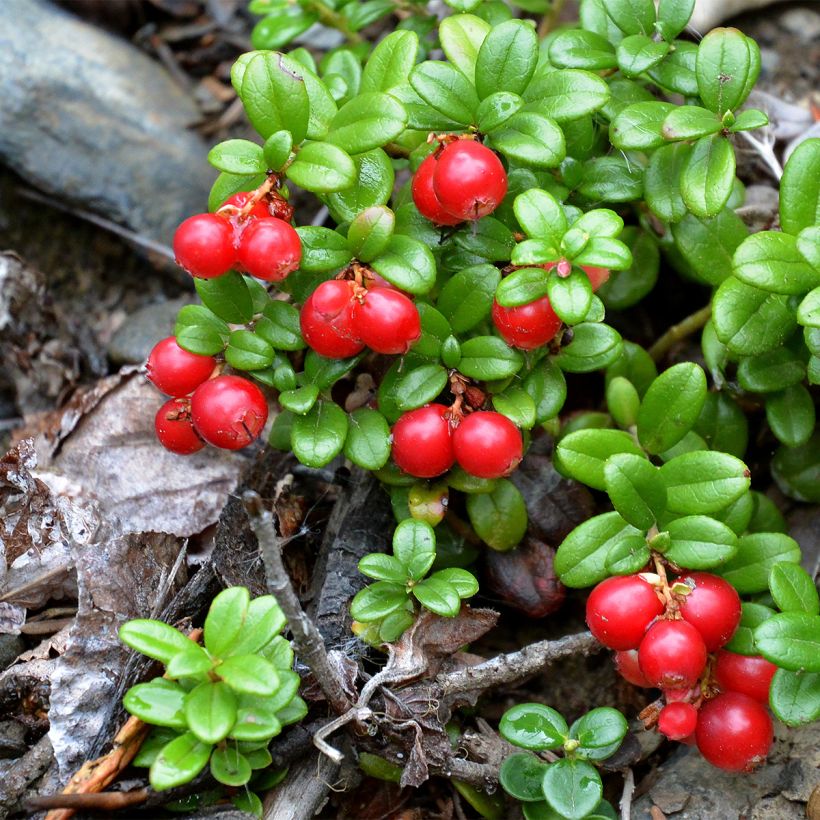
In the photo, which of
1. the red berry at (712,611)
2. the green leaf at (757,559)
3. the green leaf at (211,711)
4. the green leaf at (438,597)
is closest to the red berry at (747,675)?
the red berry at (712,611)

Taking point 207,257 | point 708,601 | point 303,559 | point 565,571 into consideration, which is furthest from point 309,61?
point 708,601

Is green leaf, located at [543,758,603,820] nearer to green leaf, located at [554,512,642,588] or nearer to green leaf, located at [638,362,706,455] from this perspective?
green leaf, located at [554,512,642,588]

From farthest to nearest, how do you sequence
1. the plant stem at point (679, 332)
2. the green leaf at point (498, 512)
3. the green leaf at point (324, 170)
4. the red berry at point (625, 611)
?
the plant stem at point (679, 332) < the green leaf at point (498, 512) < the green leaf at point (324, 170) < the red berry at point (625, 611)

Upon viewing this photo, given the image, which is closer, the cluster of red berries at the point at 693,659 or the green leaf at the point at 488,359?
the cluster of red berries at the point at 693,659

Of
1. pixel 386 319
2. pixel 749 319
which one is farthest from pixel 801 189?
pixel 386 319

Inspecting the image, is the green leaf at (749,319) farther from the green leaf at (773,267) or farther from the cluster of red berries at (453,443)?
the cluster of red berries at (453,443)

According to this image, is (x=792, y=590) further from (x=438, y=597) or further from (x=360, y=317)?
(x=360, y=317)

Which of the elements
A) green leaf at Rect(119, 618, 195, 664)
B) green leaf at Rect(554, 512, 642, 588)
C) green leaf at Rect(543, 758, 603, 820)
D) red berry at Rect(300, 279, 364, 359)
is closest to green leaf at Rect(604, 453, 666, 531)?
green leaf at Rect(554, 512, 642, 588)
